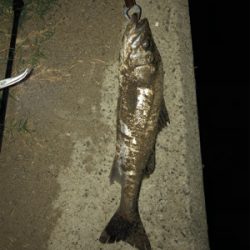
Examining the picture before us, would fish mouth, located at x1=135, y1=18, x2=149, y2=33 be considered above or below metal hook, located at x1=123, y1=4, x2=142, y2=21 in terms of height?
below

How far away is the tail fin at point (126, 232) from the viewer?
8.81ft

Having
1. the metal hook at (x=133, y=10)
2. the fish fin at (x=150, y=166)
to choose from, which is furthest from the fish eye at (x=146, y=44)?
the fish fin at (x=150, y=166)

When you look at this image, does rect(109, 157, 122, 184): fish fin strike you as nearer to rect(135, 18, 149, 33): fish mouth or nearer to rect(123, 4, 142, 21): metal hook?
rect(135, 18, 149, 33): fish mouth

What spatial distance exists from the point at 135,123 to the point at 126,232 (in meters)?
1.23

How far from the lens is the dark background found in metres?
7.14

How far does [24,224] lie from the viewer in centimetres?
297

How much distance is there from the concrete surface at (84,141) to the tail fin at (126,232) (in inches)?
6.1

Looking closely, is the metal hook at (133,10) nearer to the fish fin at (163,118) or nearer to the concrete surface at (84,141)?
the concrete surface at (84,141)

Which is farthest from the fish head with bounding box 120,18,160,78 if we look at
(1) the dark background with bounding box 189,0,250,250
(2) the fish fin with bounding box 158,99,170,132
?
(1) the dark background with bounding box 189,0,250,250

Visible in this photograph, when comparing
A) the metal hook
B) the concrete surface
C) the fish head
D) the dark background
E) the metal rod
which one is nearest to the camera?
the fish head

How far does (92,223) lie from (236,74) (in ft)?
23.5

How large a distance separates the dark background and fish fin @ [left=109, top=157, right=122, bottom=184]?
4.98 meters

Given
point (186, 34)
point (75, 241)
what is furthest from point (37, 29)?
point (75, 241)

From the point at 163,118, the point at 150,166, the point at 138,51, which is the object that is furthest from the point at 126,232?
the point at 138,51
